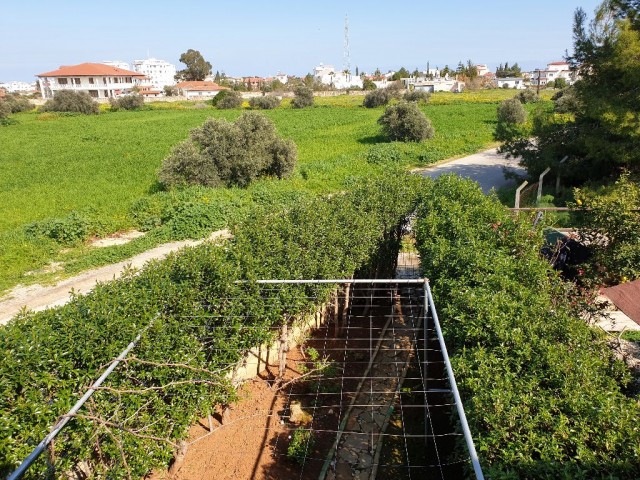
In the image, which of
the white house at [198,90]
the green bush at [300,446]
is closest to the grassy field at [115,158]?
the green bush at [300,446]

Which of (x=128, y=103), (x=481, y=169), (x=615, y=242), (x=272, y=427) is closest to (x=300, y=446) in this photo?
(x=272, y=427)

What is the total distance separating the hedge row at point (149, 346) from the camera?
4.30m

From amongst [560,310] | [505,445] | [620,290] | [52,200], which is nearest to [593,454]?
[505,445]

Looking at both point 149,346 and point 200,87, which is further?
point 200,87

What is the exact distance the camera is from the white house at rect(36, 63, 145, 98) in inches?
3273

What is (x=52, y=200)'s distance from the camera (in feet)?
60.9

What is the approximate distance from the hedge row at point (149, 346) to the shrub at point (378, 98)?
5295cm

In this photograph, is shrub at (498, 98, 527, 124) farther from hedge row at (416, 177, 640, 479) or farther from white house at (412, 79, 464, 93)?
white house at (412, 79, 464, 93)

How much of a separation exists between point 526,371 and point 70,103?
6421 centimetres

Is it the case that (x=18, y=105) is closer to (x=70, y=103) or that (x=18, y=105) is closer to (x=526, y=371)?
(x=70, y=103)

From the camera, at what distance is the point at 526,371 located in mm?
4273

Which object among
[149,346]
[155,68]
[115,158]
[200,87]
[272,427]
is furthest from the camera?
[155,68]

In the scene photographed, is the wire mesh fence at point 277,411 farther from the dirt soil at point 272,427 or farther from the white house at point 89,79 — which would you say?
the white house at point 89,79

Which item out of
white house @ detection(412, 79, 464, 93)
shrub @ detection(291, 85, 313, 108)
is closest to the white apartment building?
white house @ detection(412, 79, 464, 93)
